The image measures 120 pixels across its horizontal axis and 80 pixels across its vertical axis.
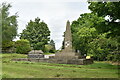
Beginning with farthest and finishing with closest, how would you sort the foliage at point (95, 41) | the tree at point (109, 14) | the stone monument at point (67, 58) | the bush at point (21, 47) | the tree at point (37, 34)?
the tree at point (37, 34) < the bush at point (21, 47) < the stone monument at point (67, 58) < the foliage at point (95, 41) < the tree at point (109, 14)

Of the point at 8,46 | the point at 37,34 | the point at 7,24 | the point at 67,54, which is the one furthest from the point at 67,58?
the point at 37,34

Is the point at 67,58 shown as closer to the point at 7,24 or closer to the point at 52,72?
the point at 52,72

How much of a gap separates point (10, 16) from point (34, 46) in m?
20.1

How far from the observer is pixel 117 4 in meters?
10.1

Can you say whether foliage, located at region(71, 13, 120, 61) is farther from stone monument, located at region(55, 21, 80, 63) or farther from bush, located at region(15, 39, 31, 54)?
bush, located at region(15, 39, 31, 54)

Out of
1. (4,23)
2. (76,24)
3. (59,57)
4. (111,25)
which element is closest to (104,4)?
(111,25)

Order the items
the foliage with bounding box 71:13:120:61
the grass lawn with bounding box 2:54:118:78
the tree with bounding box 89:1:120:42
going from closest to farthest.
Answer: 1. the grass lawn with bounding box 2:54:118:78
2. the tree with bounding box 89:1:120:42
3. the foliage with bounding box 71:13:120:61

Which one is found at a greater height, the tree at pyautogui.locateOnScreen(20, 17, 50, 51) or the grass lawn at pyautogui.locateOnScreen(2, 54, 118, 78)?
the tree at pyautogui.locateOnScreen(20, 17, 50, 51)

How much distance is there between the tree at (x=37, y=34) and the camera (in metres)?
56.6

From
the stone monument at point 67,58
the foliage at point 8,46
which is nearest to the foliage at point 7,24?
the foliage at point 8,46

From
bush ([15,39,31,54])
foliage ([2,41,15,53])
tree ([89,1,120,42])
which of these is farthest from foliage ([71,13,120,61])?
foliage ([2,41,15,53])

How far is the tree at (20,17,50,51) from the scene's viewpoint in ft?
186

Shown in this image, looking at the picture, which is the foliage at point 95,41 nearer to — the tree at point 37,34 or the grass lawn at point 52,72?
the grass lawn at point 52,72

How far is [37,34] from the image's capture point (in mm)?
58656
